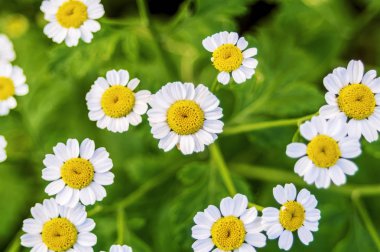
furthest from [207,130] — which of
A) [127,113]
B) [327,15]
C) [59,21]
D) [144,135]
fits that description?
[327,15]

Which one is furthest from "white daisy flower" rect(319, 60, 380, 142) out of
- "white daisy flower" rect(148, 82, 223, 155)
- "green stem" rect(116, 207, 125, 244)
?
"green stem" rect(116, 207, 125, 244)

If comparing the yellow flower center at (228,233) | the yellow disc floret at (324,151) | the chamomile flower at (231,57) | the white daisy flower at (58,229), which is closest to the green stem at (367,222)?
the yellow disc floret at (324,151)

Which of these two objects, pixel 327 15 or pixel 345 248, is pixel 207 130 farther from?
pixel 327 15

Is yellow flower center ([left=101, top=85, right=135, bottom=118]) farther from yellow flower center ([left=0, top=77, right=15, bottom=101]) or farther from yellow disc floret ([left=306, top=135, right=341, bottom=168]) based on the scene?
yellow disc floret ([left=306, top=135, right=341, bottom=168])

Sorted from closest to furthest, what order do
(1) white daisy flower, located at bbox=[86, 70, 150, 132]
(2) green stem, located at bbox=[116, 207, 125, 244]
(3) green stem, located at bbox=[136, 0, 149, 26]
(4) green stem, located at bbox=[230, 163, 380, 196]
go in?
(1) white daisy flower, located at bbox=[86, 70, 150, 132] → (2) green stem, located at bbox=[116, 207, 125, 244] → (3) green stem, located at bbox=[136, 0, 149, 26] → (4) green stem, located at bbox=[230, 163, 380, 196]

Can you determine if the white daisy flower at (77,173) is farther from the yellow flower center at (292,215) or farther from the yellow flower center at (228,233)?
the yellow flower center at (292,215)

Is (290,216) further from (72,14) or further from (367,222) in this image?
Result: (72,14)

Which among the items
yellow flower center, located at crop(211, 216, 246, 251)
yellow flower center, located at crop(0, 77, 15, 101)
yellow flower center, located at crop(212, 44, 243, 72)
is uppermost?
yellow flower center, located at crop(0, 77, 15, 101)
